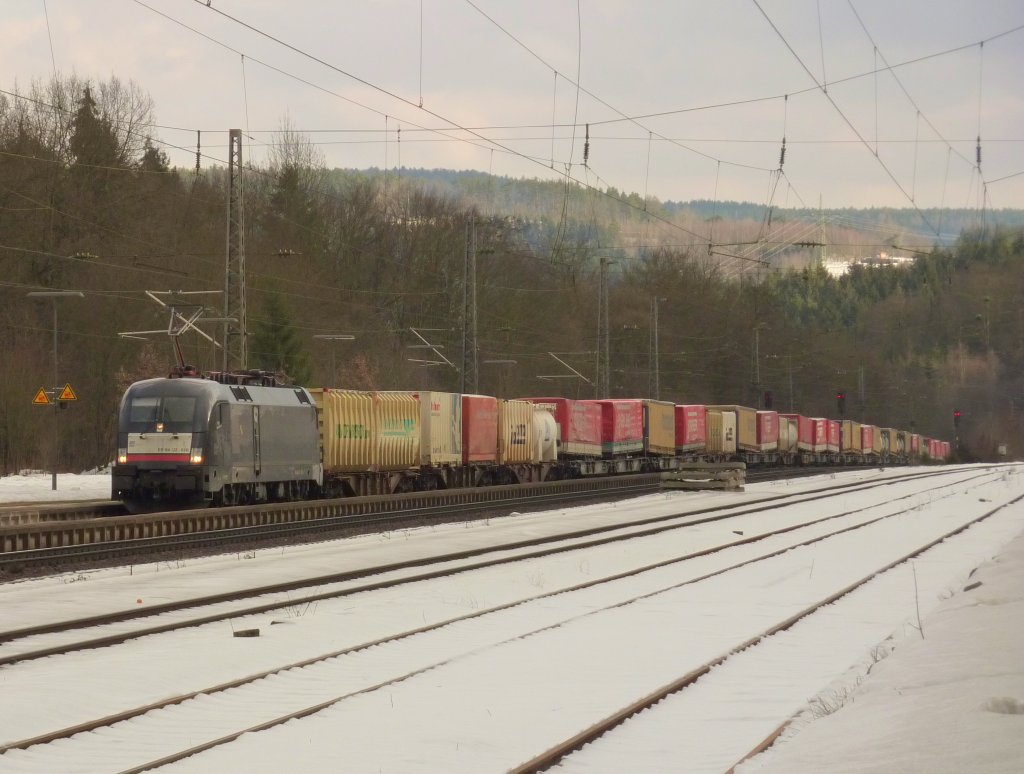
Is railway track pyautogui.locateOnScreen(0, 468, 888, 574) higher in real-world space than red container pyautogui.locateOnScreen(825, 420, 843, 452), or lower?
lower

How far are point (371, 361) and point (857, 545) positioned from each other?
163 ft

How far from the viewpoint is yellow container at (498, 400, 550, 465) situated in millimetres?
46188

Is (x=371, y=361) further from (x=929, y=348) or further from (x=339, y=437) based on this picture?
(x=929, y=348)

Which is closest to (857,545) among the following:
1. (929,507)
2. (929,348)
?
(929,507)

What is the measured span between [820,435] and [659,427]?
28978 mm

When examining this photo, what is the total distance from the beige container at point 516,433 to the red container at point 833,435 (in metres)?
43.2

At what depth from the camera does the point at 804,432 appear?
82.1m

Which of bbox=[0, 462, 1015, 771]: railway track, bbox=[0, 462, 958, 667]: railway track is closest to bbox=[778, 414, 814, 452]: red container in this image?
bbox=[0, 462, 958, 667]: railway track

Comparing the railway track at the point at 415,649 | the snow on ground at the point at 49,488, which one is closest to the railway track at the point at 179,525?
the railway track at the point at 415,649

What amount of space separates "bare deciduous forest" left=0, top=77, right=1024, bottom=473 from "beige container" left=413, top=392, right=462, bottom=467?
7.47 meters

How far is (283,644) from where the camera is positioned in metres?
12.8

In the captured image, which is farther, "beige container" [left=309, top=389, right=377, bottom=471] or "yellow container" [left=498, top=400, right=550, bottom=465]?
"yellow container" [left=498, top=400, right=550, bottom=465]

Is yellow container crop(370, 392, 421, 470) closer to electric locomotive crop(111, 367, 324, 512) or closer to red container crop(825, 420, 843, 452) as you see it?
electric locomotive crop(111, 367, 324, 512)

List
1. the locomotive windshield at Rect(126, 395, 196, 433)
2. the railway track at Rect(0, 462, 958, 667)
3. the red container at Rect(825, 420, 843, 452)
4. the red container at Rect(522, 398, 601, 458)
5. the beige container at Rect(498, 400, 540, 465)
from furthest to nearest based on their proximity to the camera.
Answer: the red container at Rect(825, 420, 843, 452) < the red container at Rect(522, 398, 601, 458) < the beige container at Rect(498, 400, 540, 465) < the locomotive windshield at Rect(126, 395, 196, 433) < the railway track at Rect(0, 462, 958, 667)
